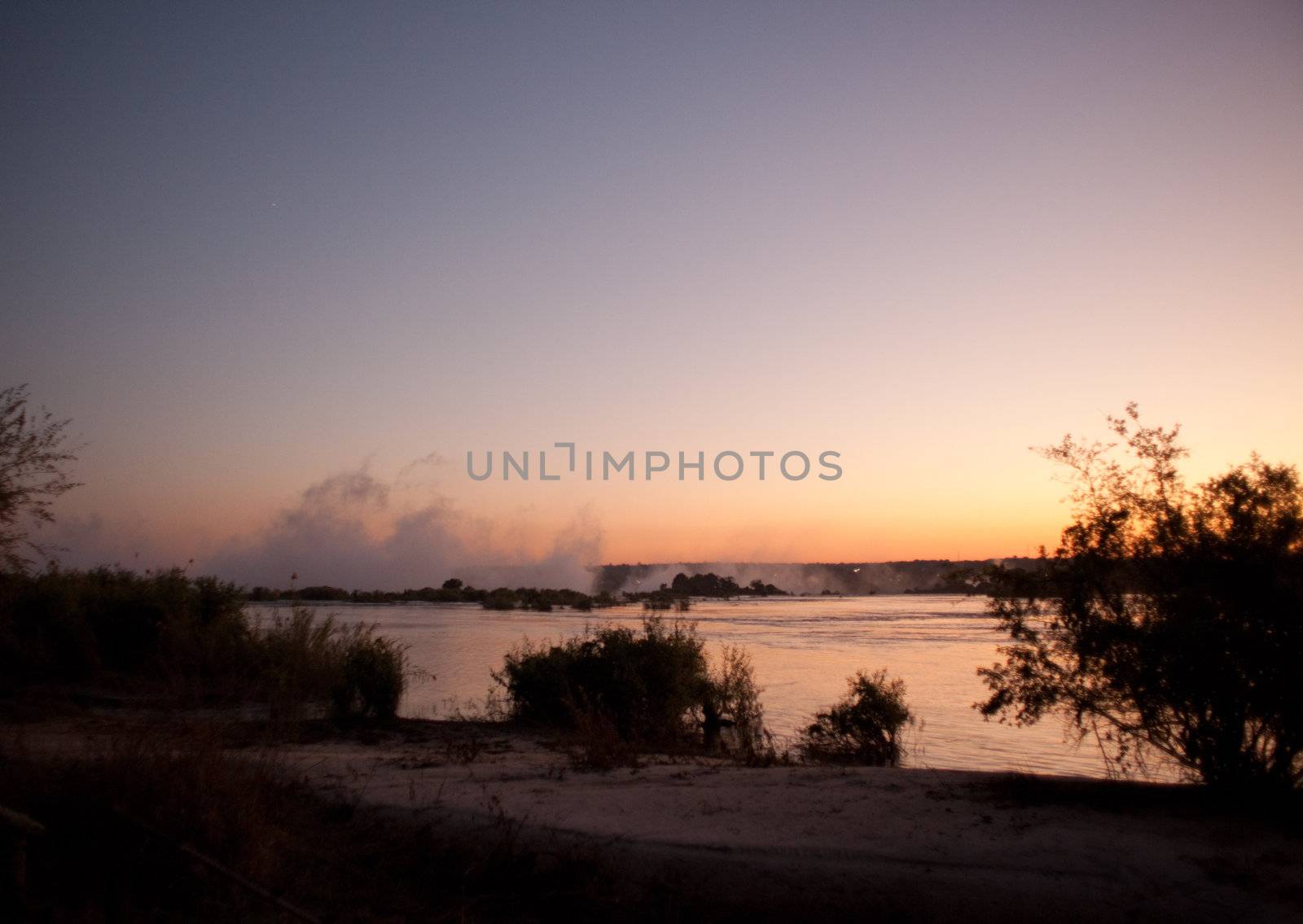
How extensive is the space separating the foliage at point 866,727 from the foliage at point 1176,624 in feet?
16.1

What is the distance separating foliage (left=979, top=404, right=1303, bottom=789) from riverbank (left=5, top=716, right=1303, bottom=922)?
0.70 meters

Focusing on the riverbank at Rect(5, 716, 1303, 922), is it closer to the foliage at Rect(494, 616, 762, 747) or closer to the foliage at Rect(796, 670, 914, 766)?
the foliage at Rect(796, 670, 914, 766)

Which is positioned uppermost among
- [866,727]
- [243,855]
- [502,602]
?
[243,855]

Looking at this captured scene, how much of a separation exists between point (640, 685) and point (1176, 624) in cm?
926

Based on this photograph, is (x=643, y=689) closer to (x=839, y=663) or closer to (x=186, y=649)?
(x=186, y=649)

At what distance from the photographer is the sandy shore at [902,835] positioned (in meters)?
6.36

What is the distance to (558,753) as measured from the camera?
12.0m

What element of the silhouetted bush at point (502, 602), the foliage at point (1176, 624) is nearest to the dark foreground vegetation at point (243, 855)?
the foliage at point (1176, 624)

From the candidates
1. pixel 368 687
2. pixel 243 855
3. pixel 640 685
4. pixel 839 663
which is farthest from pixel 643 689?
pixel 839 663

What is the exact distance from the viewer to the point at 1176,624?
26.7 ft

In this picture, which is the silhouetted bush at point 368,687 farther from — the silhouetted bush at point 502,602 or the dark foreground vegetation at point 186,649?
the silhouetted bush at point 502,602

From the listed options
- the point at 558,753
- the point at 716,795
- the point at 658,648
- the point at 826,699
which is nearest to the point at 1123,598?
the point at 716,795

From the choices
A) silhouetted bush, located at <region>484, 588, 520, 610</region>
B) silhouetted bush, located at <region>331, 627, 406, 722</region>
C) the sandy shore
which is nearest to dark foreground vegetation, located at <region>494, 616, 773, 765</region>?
silhouetted bush, located at <region>331, 627, 406, 722</region>

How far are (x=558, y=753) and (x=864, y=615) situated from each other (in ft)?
168
